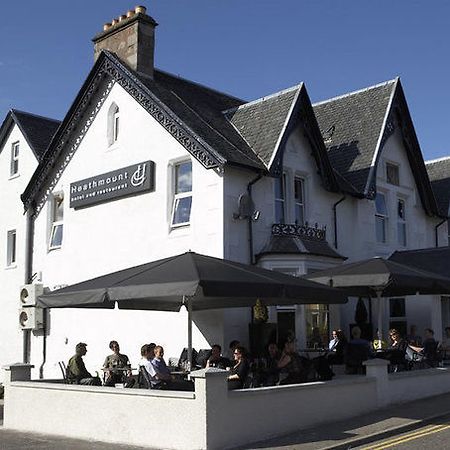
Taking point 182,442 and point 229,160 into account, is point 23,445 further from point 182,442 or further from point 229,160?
point 229,160

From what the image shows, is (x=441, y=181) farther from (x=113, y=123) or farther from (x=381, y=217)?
(x=113, y=123)

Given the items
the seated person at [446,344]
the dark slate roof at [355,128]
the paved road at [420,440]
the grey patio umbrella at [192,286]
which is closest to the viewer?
the paved road at [420,440]

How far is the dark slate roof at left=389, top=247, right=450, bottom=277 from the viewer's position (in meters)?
19.7

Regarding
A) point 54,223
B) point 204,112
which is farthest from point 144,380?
point 54,223

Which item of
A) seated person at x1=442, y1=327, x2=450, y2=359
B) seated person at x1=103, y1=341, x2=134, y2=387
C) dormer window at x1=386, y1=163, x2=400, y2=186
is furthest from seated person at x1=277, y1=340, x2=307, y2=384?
dormer window at x1=386, y1=163, x2=400, y2=186

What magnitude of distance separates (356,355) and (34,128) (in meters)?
15.6

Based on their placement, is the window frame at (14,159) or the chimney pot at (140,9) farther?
the window frame at (14,159)

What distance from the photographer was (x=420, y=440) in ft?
33.7

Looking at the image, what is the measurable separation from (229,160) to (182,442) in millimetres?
7887

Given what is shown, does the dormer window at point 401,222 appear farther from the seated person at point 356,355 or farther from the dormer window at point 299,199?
the seated person at point 356,355

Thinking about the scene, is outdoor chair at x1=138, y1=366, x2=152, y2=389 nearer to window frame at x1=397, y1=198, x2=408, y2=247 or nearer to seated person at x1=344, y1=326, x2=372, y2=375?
seated person at x1=344, y1=326, x2=372, y2=375

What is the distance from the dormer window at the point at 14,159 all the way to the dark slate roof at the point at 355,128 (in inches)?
422

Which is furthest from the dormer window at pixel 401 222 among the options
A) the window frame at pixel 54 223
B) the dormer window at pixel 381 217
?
the window frame at pixel 54 223

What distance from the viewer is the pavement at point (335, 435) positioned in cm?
1016
